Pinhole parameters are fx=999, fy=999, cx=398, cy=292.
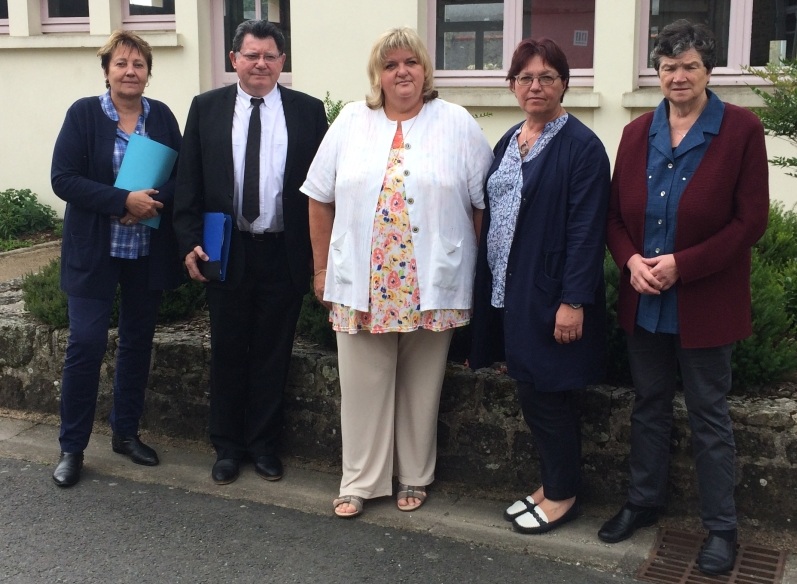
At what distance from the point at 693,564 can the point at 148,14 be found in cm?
824

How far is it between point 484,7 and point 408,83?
5.41 m

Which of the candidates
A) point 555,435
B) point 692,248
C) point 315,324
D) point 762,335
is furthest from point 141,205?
point 762,335

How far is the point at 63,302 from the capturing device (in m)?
5.56

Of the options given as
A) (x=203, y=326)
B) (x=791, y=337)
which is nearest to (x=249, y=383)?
(x=203, y=326)

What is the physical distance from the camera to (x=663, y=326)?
3.76 meters

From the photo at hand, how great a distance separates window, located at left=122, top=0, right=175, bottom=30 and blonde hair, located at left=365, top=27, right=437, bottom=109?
21.4 ft

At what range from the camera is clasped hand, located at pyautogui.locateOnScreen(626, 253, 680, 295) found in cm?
363

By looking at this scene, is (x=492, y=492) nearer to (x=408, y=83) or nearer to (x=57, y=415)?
(x=408, y=83)

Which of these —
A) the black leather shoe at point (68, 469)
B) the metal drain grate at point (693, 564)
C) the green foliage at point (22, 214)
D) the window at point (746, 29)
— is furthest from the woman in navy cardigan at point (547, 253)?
the green foliage at point (22, 214)

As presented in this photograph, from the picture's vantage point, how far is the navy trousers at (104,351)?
4.73 meters

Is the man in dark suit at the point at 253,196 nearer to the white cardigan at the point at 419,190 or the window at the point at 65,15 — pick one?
the white cardigan at the point at 419,190

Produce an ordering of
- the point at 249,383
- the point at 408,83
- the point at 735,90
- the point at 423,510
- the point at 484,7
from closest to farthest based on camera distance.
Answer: the point at 408,83 < the point at 423,510 < the point at 249,383 < the point at 735,90 < the point at 484,7

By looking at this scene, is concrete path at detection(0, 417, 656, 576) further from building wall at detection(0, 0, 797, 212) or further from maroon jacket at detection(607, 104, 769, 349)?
building wall at detection(0, 0, 797, 212)

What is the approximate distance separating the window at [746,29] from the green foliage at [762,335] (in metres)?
4.01
